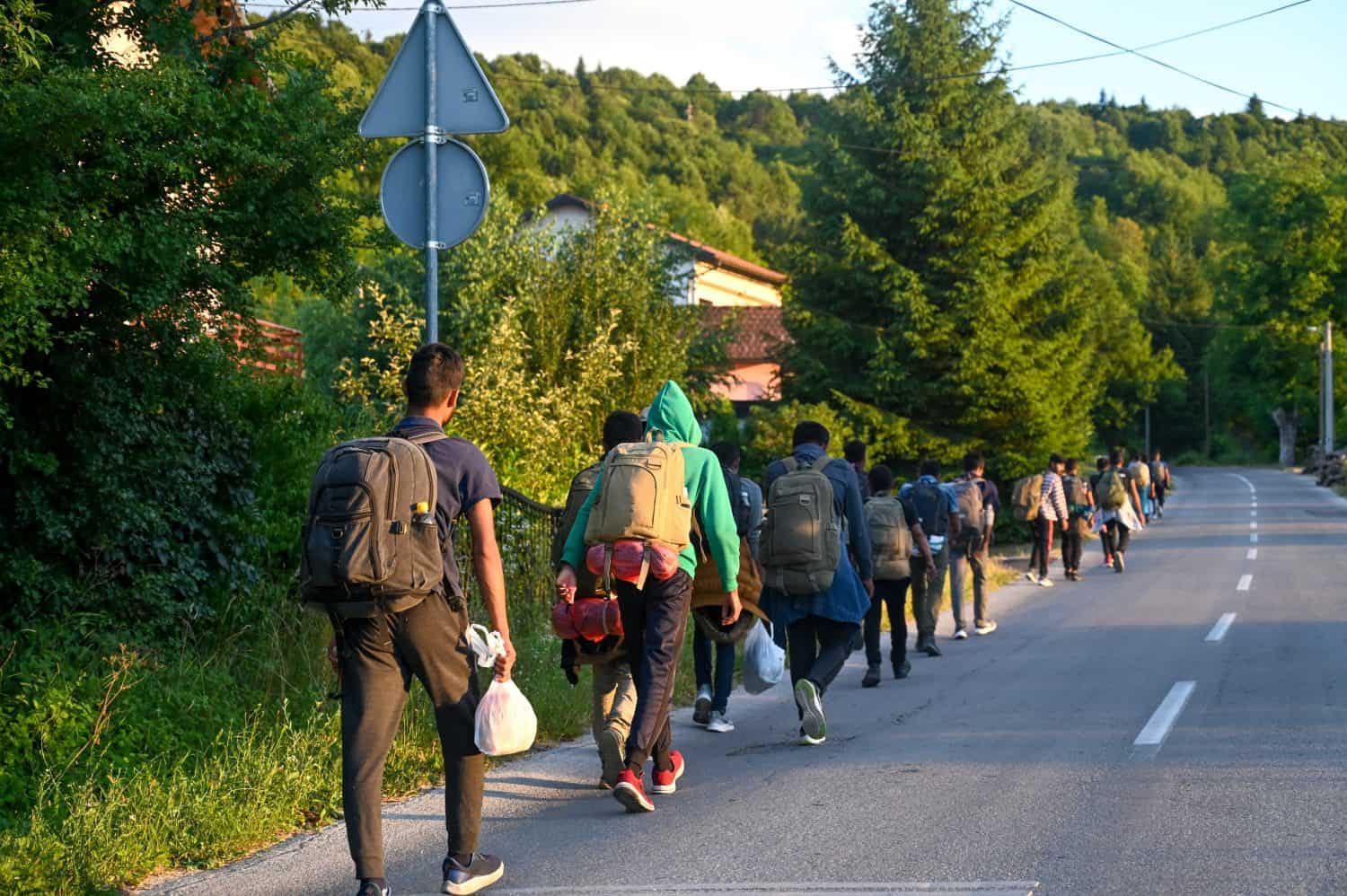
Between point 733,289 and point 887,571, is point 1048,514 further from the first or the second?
point 733,289

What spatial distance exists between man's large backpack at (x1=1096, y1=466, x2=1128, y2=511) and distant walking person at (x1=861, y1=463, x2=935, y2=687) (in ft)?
38.7

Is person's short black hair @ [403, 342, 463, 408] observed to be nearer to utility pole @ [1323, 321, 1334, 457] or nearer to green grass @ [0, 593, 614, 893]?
green grass @ [0, 593, 614, 893]

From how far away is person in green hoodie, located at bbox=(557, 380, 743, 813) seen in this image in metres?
6.69

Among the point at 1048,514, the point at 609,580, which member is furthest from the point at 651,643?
the point at 1048,514

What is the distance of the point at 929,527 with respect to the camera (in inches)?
555

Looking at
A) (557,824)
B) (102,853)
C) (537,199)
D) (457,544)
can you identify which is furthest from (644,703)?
(537,199)

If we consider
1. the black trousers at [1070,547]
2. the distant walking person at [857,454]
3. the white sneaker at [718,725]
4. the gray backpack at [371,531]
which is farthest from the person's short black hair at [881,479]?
the black trousers at [1070,547]

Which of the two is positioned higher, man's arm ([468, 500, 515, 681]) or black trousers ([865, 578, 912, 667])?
man's arm ([468, 500, 515, 681])

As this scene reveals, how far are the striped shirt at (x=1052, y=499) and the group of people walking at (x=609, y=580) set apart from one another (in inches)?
388

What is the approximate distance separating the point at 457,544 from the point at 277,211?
3.60 meters

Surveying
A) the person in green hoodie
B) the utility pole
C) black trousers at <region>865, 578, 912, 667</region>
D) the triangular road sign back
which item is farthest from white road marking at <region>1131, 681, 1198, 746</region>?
the utility pole

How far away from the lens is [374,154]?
8945mm

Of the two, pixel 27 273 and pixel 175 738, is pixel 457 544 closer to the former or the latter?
pixel 175 738

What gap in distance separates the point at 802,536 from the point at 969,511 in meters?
7.13
